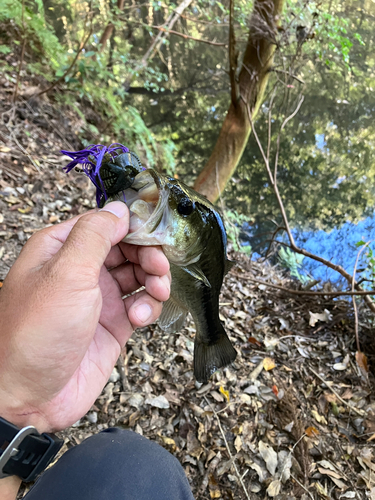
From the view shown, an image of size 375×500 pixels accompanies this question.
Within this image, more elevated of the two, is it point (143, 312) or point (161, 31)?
point (161, 31)

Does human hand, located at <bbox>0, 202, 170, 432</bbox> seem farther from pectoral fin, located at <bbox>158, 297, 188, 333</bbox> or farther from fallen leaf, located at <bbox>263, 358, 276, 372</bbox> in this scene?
fallen leaf, located at <bbox>263, 358, 276, 372</bbox>

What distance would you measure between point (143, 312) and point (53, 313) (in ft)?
1.63

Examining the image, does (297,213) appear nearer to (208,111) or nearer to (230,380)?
(208,111)

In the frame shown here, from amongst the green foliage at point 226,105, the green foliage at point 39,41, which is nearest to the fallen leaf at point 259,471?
the green foliage at point 226,105

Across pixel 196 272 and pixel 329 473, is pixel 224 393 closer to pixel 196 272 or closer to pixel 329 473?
pixel 329 473

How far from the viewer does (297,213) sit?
351 inches

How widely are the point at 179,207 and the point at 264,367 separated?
2547 mm

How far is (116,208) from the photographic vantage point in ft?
4.08

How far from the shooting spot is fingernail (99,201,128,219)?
1.23 meters

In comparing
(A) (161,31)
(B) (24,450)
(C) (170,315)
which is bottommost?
(C) (170,315)

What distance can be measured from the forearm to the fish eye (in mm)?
1236

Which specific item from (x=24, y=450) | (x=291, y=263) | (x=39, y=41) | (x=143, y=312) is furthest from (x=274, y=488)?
(x=39, y=41)

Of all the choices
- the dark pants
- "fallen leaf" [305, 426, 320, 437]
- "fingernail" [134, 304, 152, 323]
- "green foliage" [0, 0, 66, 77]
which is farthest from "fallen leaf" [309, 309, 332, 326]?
"green foliage" [0, 0, 66, 77]

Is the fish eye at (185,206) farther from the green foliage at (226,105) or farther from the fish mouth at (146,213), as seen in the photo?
the green foliage at (226,105)
